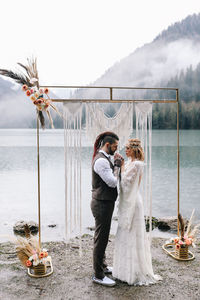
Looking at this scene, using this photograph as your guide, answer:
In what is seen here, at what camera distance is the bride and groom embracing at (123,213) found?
340 cm

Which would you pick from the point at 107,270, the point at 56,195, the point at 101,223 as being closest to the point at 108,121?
the point at 101,223

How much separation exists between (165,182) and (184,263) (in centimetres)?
1808

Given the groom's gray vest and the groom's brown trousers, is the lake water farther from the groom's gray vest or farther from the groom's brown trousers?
the groom's gray vest

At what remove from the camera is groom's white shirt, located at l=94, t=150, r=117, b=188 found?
3.26 m

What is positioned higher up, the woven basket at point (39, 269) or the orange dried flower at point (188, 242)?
the orange dried flower at point (188, 242)

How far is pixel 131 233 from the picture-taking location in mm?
3449

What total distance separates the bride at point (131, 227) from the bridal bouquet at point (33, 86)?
3.72ft

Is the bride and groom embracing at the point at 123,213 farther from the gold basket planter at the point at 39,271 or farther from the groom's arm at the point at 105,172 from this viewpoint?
the gold basket planter at the point at 39,271

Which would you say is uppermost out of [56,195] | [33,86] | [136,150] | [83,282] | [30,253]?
[33,86]

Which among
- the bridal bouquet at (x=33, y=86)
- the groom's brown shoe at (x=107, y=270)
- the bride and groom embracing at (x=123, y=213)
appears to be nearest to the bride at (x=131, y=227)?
the bride and groom embracing at (x=123, y=213)

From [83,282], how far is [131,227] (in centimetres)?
85

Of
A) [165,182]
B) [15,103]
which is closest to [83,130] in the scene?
[165,182]

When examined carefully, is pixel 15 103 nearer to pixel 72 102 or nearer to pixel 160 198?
pixel 160 198

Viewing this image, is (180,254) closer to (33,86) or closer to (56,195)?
(33,86)
